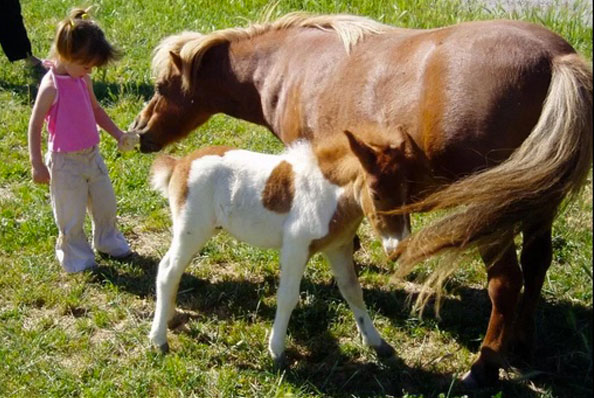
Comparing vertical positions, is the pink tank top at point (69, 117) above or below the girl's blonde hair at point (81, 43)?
below

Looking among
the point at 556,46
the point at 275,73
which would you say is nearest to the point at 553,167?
the point at 556,46

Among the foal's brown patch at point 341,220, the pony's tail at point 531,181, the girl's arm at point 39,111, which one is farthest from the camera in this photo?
the girl's arm at point 39,111

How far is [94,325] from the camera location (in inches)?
200

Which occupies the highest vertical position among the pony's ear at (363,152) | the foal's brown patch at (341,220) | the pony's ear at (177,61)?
the pony's ear at (363,152)

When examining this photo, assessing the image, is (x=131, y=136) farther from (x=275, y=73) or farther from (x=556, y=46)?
(x=556, y=46)

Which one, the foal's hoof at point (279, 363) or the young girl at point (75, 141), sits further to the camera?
the young girl at point (75, 141)

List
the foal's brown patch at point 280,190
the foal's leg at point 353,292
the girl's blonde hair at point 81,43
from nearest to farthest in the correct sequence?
the foal's brown patch at point 280,190 < the foal's leg at point 353,292 < the girl's blonde hair at point 81,43

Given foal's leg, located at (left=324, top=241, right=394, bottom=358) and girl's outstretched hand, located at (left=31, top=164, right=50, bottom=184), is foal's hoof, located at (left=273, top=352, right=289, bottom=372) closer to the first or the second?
foal's leg, located at (left=324, top=241, right=394, bottom=358)

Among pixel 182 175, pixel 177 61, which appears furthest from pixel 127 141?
pixel 182 175

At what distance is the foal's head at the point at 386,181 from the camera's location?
4.06m

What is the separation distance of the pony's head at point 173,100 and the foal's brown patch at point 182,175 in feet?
3.99

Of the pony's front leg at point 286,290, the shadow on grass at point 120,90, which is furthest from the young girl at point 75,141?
the shadow on grass at point 120,90

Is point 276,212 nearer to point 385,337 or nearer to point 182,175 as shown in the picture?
point 182,175

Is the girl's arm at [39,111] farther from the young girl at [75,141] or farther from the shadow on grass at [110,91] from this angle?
the shadow on grass at [110,91]
